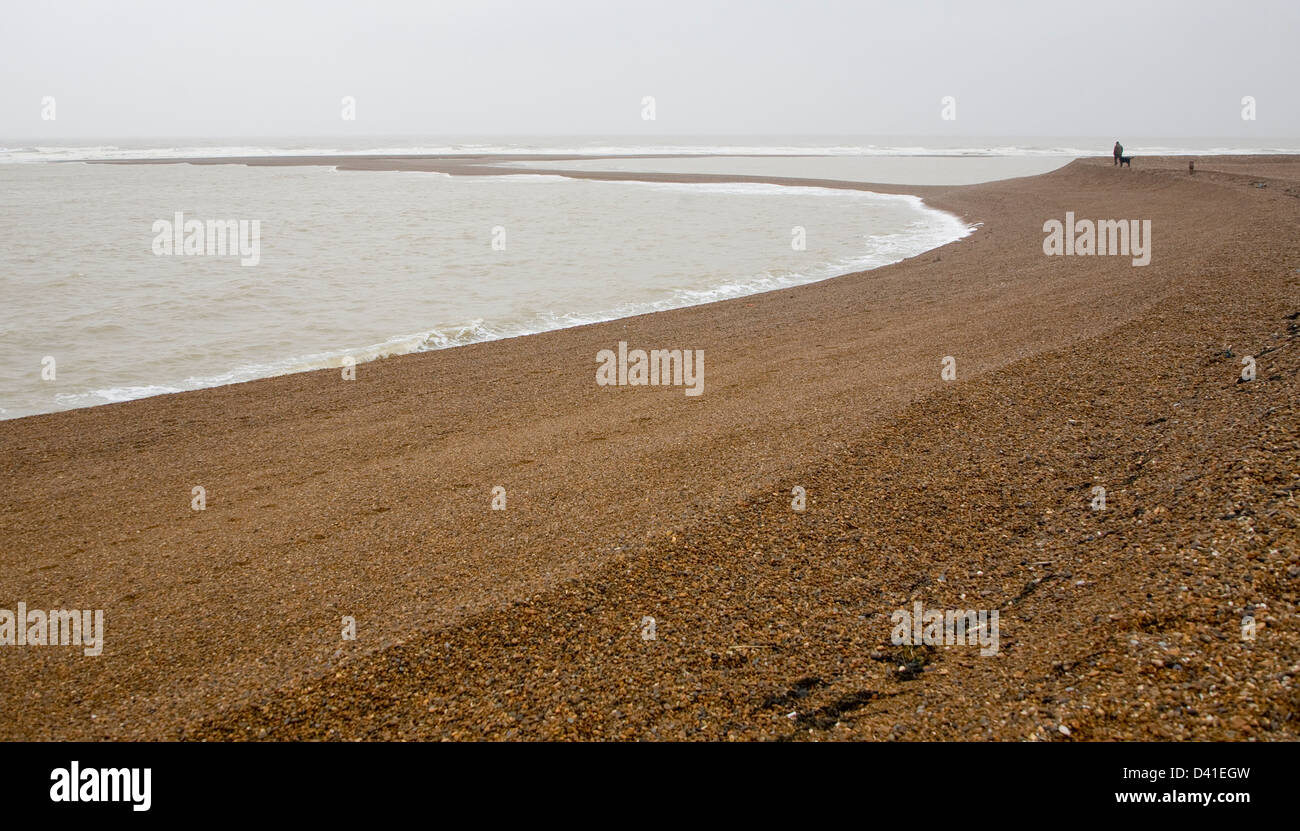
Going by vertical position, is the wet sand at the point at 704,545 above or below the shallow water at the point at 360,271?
below

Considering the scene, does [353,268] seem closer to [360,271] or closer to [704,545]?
[360,271]

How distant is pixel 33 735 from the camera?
4531 millimetres

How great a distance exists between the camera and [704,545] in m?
6.23

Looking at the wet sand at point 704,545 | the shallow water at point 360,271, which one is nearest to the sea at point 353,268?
the shallow water at point 360,271

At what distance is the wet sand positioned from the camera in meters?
4.29

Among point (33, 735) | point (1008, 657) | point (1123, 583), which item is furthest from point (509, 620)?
point (1123, 583)

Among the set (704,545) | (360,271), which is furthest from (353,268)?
(704,545)

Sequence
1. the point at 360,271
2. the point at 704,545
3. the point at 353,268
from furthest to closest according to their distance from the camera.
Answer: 1. the point at 353,268
2. the point at 360,271
3. the point at 704,545

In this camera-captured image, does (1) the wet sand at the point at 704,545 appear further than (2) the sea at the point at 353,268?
No

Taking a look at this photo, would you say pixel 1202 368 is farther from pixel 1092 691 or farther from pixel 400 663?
pixel 400 663

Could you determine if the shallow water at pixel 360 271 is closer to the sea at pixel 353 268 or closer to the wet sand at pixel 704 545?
the sea at pixel 353 268

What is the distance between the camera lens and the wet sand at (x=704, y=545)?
14.1 ft

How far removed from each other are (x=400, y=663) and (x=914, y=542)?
391 centimetres
